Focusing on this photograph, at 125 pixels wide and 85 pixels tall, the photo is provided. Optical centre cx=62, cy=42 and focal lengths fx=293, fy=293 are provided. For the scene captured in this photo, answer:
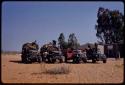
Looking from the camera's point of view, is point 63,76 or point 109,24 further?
point 109,24

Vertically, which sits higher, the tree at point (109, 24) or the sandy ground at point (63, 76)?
the tree at point (109, 24)

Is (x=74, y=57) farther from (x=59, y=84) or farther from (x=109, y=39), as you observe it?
(x=109, y=39)

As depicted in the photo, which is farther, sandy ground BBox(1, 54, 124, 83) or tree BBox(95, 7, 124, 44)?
tree BBox(95, 7, 124, 44)

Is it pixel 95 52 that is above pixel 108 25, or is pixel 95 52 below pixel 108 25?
below

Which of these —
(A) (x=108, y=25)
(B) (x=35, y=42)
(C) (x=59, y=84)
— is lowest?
(C) (x=59, y=84)

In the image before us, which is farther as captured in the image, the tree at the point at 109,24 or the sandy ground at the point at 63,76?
the tree at the point at 109,24

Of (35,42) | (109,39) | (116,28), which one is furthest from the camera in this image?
(109,39)

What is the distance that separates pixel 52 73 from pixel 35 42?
14.9 metres

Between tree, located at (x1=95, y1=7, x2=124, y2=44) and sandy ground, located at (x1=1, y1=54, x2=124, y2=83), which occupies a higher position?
tree, located at (x1=95, y1=7, x2=124, y2=44)

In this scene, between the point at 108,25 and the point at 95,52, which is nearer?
the point at 95,52

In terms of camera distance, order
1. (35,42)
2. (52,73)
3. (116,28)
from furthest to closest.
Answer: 1. (116,28)
2. (35,42)
3. (52,73)

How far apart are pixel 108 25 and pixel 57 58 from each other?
33.6 meters

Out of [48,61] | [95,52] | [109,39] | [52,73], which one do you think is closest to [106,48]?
[109,39]

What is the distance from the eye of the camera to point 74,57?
3111 cm
